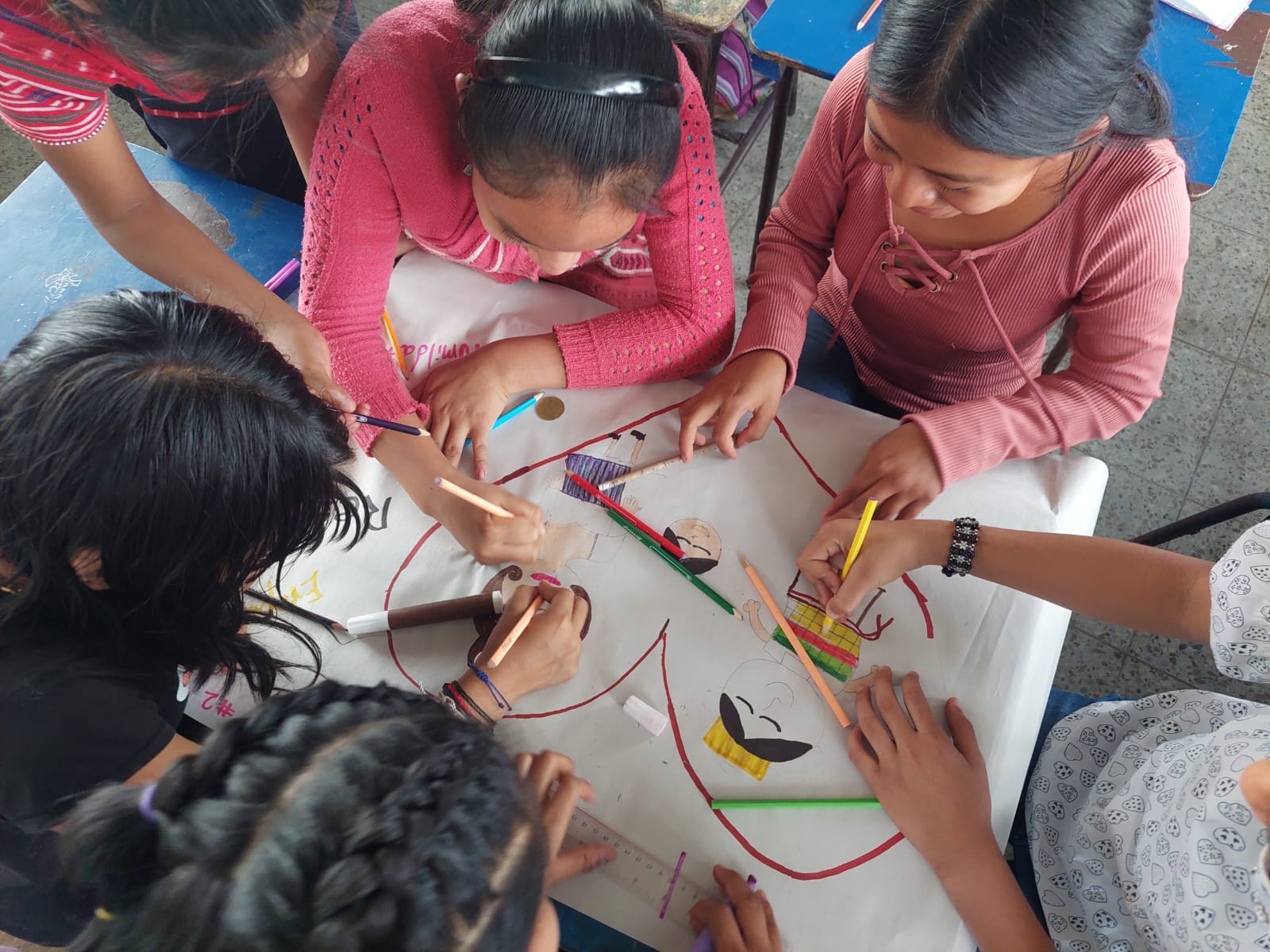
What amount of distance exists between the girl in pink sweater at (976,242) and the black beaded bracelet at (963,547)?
63 mm

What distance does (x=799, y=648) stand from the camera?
2.33 ft

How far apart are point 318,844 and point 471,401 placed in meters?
0.52

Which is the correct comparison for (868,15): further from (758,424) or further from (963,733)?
(963,733)

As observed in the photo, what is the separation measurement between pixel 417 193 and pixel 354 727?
2.01 feet

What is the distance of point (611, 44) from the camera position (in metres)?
0.66

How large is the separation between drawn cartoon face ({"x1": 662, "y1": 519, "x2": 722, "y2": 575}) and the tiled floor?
89 centimetres

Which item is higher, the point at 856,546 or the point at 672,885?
the point at 856,546

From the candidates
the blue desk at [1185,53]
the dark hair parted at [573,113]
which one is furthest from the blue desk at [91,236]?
the blue desk at [1185,53]

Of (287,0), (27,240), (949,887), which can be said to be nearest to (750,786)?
(949,887)

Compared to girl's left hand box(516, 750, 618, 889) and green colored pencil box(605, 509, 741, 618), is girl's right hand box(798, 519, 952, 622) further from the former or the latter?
girl's left hand box(516, 750, 618, 889)

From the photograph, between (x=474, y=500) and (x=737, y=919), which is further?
(x=474, y=500)

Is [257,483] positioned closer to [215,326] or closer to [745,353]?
[215,326]

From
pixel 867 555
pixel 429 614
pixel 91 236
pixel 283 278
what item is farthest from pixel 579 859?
pixel 91 236

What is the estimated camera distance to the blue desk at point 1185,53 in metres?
0.95
